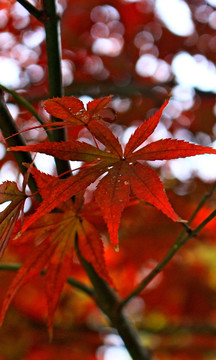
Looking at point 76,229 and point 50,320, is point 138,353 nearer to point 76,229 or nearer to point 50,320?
point 50,320

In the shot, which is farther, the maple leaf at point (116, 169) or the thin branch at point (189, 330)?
the thin branch at point (189, 330)

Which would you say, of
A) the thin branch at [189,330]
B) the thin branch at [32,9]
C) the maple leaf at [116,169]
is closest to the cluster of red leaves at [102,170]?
the maple leaf at [116,169]

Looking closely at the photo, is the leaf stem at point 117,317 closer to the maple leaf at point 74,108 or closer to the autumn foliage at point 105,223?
the autumn foliage at point 105,223

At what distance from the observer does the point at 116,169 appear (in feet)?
2.37

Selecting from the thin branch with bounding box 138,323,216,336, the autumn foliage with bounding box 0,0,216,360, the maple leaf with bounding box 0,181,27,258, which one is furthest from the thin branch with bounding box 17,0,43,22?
the thin branch with bounding box 138,323,216,336

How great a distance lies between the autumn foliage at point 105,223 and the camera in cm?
69

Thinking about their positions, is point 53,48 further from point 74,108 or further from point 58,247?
point 58,247

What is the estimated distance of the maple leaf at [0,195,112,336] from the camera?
2.75ft

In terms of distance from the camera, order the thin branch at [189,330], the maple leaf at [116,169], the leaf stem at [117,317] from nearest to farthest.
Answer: the maple leaf at [116,169], the leaf stem at [117,317], the thin branch at [189,330]

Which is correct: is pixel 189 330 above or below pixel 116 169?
above

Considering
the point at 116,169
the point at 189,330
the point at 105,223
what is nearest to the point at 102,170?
the point at 116,169

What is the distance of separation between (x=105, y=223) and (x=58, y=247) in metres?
0.34

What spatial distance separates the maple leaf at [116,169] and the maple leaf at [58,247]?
15 cm

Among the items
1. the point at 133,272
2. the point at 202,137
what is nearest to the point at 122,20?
the point at 202,137
